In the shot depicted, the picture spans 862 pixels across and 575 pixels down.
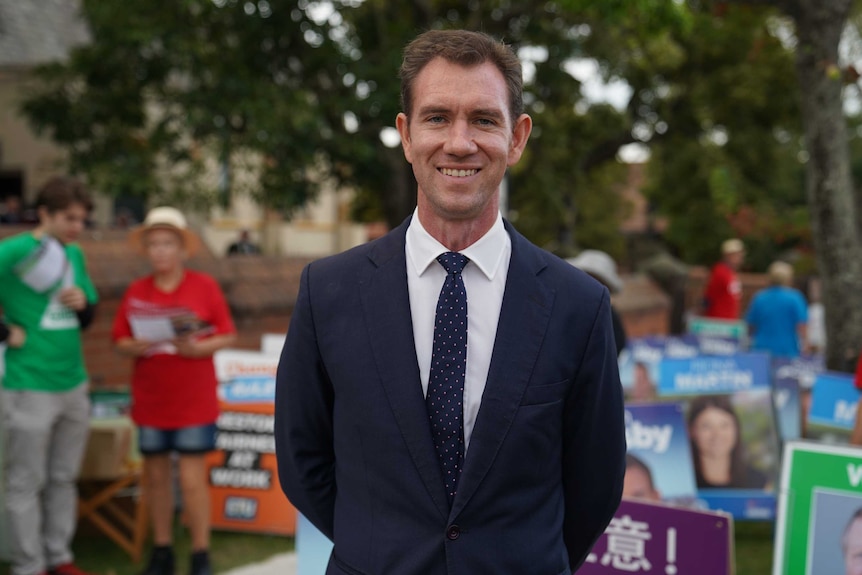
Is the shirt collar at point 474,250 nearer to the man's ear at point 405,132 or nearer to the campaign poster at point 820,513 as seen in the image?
the man's ear at point 405,132

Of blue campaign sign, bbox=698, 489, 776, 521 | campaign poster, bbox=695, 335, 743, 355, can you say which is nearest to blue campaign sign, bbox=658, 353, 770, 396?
blue campaign sign, bbox=698, 489, 776, 521

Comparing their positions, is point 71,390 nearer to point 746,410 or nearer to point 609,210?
point 746,410

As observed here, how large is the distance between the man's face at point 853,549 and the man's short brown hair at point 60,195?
4.09m

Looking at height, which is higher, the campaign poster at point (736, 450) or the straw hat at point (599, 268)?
the straw hat at point (599, 268)

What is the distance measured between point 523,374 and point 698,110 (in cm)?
1996

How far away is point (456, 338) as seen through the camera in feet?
7.92

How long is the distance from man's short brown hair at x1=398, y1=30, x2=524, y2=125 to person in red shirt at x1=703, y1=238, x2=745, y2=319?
11.8m

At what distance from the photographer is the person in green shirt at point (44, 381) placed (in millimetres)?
5414

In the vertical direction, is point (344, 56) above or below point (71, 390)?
above

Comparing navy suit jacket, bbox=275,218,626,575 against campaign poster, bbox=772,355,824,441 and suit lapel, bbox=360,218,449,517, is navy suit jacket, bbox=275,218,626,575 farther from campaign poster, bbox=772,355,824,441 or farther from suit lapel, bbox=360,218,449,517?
campaign poster, bbox=772,355,824,441

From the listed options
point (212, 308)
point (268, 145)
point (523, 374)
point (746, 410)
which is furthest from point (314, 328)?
point (268, 145)

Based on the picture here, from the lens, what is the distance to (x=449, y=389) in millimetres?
2398

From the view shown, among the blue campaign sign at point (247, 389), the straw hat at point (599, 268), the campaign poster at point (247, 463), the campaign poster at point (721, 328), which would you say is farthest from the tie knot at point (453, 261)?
the campaign poster at point (721, 328)

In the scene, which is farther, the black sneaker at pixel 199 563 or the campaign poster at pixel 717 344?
the campaign poster at pixel 717 344
